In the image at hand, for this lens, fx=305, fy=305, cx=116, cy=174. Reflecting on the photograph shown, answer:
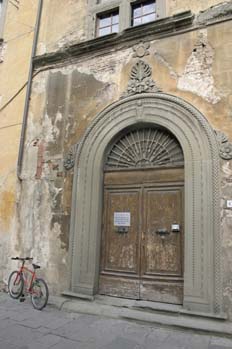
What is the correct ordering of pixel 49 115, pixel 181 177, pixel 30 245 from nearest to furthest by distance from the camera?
pixel 181 177
pixel 30 245
pixel 49 115

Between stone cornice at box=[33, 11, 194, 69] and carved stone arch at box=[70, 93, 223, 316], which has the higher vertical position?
stone cornice at box=[33, 11, 194, 69]

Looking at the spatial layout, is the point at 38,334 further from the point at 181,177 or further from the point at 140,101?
the point at 140,101

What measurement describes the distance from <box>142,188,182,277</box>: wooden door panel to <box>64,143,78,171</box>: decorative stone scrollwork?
66.9 inches

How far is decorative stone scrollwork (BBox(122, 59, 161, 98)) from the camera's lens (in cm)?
592

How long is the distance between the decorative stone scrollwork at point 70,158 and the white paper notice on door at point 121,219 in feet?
4.57

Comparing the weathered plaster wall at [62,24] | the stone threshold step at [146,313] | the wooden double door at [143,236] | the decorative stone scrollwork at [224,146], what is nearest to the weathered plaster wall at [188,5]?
the weathered plaster wall at [62,24]

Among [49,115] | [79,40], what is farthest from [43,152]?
[79,40]

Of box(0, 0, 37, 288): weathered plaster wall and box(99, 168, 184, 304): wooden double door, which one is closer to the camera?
box(99, 168, 184, 304): wooden double door

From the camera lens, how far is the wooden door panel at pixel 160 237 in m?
5.29

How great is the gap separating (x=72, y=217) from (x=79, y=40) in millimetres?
4069

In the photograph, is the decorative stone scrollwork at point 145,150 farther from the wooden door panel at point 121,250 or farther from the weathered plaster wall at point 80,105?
the weathered plaster wall at point 80,105

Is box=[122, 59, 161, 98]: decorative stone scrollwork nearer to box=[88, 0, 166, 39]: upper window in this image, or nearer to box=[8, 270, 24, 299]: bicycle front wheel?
box=[88, 0, 166, 39]: upper window

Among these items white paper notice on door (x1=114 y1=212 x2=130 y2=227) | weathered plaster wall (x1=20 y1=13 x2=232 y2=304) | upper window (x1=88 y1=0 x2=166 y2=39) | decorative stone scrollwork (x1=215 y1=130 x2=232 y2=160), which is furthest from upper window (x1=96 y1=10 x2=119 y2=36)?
white paper notice on door (x1=114 y1=212 x2=130 y2=227)

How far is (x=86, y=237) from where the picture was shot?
588 cm
